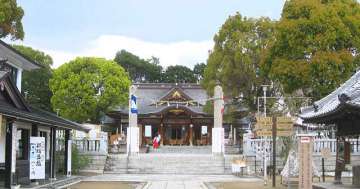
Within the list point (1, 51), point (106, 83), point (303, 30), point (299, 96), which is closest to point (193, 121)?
point (106, 83)

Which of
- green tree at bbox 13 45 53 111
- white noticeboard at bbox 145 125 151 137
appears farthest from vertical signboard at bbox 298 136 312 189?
green tree at bbox 13 45 53 111

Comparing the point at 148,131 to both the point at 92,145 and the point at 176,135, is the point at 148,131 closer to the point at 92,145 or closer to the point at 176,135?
the point at 176,135

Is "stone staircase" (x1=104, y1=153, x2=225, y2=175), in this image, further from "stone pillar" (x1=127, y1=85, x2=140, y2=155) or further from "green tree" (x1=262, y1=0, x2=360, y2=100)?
"green tree" (x1=262, y1=0, x2=360, y2=100)

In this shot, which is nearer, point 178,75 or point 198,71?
point 178,75

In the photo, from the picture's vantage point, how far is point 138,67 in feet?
290

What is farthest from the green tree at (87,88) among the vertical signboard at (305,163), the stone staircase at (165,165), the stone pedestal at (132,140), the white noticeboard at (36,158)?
the vertical signboard at (305,163)

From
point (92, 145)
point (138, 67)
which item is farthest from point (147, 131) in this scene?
point (138, 67)

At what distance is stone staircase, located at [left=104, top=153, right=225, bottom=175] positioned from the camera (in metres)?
36.8

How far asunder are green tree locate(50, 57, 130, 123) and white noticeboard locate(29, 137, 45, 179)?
2861 cm

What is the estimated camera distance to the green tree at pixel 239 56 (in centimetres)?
4266

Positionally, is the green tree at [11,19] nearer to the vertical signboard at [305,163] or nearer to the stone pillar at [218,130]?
the stone pillar at [218,130]

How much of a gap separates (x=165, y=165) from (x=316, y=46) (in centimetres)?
1167

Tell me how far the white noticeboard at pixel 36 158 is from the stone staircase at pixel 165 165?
13.3m

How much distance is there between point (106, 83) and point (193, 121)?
39.0 ft
